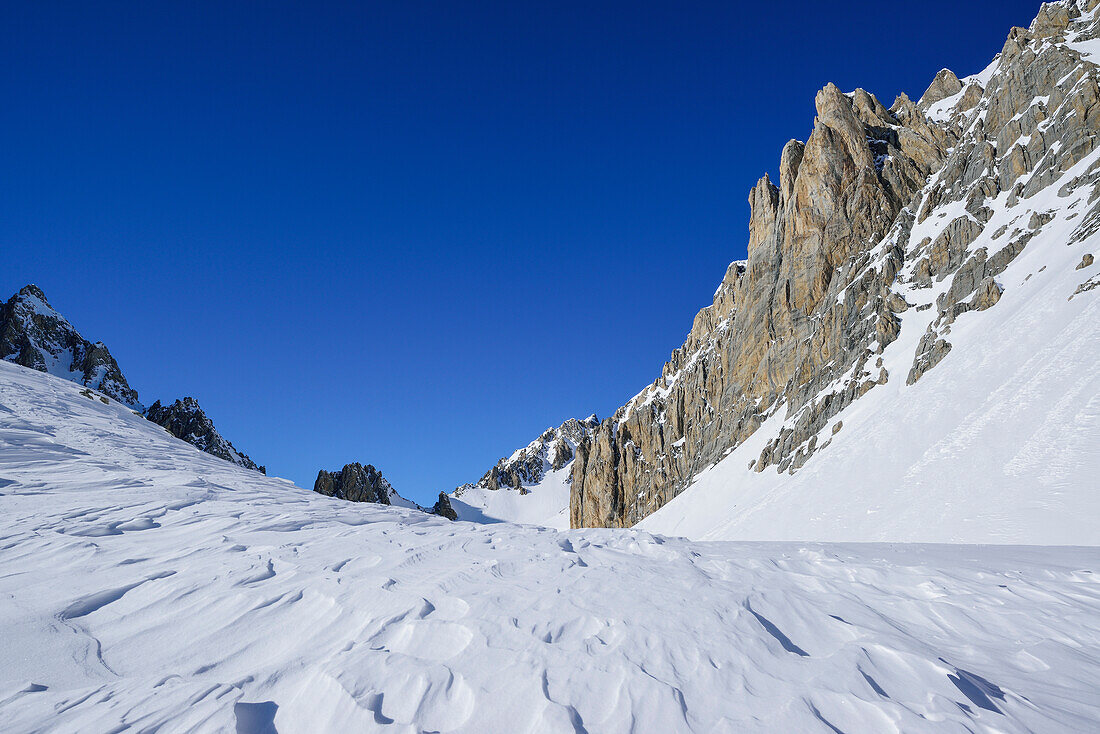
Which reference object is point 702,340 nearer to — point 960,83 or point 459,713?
point 960,83

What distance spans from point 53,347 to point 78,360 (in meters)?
4.63

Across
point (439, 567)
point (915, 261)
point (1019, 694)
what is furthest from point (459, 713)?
point (915, 261)

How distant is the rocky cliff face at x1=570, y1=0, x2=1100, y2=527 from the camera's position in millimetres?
46031

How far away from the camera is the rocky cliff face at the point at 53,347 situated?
3189 inches

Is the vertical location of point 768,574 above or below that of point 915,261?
below

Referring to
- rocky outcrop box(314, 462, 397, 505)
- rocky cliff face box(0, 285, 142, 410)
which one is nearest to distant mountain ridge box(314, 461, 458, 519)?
rocky outcrop box(314, 462, 397, 505)

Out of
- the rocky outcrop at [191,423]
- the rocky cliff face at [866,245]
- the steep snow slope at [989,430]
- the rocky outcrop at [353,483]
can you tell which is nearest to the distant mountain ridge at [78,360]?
the rocky outcrop at [191,423]

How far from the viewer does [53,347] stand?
8712 cm

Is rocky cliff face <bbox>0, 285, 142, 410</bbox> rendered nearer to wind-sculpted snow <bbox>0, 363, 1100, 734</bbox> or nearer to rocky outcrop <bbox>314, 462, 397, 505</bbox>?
rocky outcrop <bbox>314, 462, 397, 505</bbox>

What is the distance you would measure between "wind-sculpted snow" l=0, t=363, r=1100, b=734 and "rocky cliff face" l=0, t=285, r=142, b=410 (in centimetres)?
10315

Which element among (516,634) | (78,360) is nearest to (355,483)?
(78,360)

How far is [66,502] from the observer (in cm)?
932

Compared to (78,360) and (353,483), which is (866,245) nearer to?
(353,483)

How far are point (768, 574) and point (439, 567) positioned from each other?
4544 millimetres
